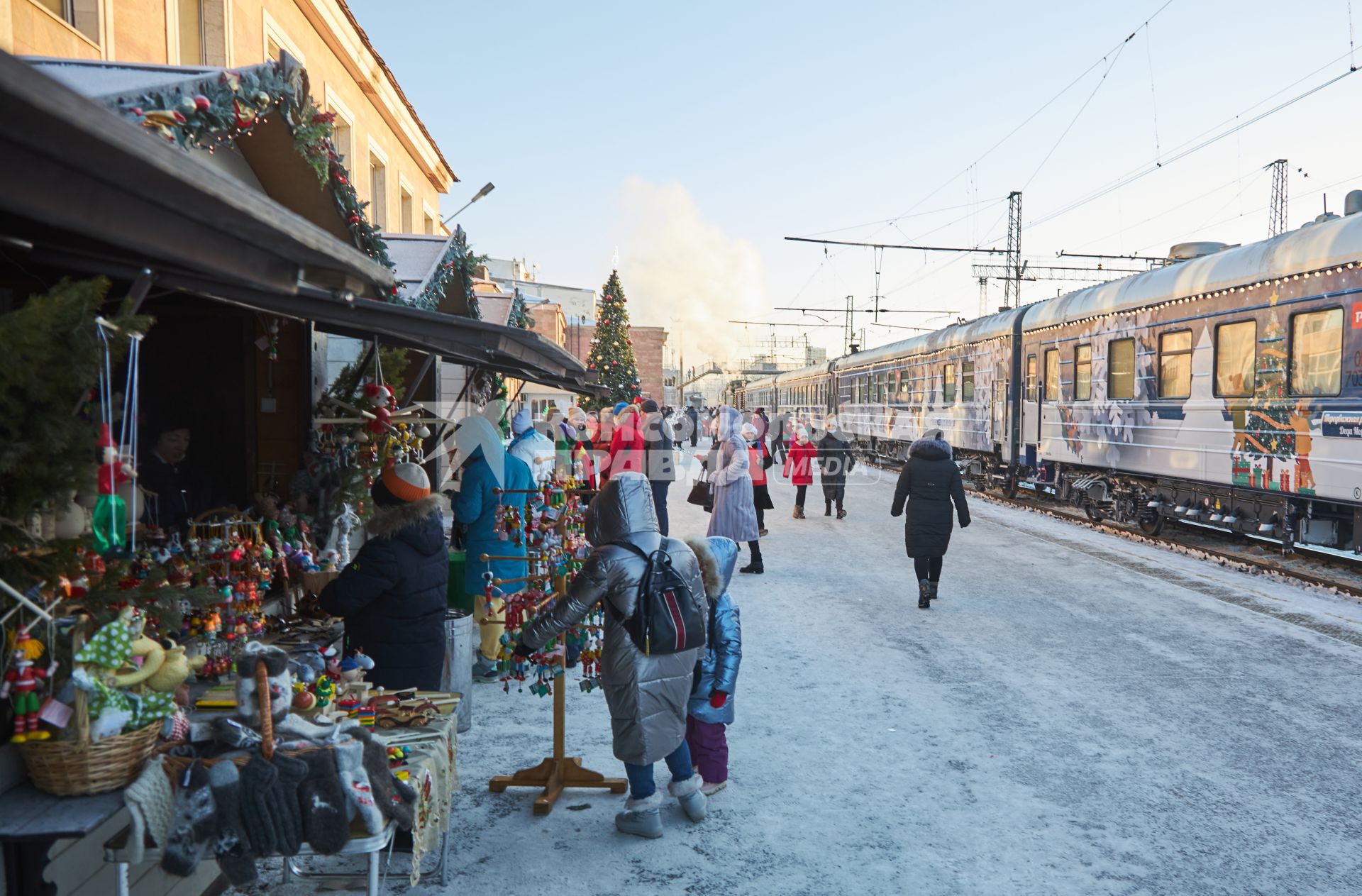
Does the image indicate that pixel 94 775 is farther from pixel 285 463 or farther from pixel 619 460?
pixel 619 460

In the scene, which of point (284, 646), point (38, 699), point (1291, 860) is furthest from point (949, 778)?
point (38, 699)

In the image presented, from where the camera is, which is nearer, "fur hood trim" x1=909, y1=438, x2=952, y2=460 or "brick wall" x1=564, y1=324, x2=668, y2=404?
"fur hood trim" x1=909, y1=438, x2=952, y2=460

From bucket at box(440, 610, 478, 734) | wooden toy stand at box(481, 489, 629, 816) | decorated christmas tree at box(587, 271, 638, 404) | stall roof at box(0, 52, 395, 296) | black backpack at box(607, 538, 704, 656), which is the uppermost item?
decorated christmas tree at box(587, 271, 638, 404)

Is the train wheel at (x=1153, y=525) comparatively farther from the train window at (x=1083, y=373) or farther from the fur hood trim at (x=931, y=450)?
the fur hood trim at (x=931, y=450)

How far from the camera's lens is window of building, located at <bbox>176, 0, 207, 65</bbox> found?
28.5 ft

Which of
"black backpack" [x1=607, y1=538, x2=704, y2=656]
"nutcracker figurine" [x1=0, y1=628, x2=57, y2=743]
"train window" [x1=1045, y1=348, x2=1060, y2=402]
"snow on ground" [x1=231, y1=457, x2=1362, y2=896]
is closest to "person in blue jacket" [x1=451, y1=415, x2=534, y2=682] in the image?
"snow on ground" [x1=231, y1=457, x2=1362, y2=896]

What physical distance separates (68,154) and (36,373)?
A: 876 millimetres

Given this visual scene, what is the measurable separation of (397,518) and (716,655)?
164cm

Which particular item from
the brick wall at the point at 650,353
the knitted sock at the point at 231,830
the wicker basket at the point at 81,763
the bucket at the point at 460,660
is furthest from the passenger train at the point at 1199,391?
the brick wall at the point at 650,353

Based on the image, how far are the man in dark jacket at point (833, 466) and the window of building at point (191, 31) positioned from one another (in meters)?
10.3

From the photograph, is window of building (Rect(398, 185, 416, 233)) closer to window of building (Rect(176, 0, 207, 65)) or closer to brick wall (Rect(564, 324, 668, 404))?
window of building (Rect(176, 0, 207, 65))

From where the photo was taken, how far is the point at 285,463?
22.5 ft

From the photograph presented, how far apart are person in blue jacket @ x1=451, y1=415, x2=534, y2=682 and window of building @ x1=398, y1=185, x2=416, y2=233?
39.1 feet

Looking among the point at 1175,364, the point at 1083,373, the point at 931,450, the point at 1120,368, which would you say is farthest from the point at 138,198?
the point at 1083,373
